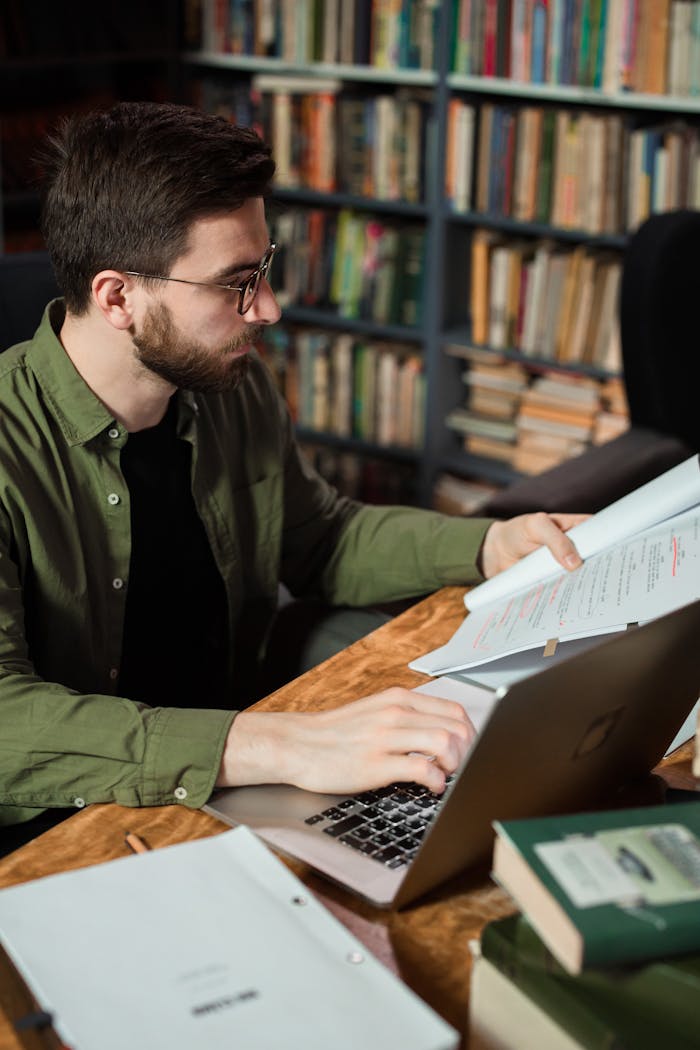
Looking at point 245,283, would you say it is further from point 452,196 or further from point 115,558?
point 452,196

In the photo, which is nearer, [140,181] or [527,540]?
[140,181]

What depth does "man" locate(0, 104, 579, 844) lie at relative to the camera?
1086mm

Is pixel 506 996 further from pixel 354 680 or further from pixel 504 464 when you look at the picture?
pixel 504 464

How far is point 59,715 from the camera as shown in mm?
1137

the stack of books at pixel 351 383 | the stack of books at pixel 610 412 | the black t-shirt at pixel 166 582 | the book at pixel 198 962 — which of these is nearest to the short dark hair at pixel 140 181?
the black t-shirt at pixel 166 582

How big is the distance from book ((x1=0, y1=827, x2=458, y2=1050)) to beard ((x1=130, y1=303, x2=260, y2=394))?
71cm

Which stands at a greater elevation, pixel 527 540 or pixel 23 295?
pixel 23 295

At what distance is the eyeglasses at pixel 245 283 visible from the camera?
1417mm

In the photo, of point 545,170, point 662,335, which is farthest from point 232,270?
point 545,170

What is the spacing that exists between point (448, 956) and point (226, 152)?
91cm

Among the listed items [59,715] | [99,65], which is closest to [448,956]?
[59,715]

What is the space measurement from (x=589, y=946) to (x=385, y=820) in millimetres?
335

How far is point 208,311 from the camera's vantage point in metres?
1.43

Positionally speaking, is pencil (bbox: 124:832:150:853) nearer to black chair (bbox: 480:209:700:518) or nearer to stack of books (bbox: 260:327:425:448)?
black chair (bbox: 480:209:700:518)
